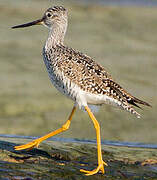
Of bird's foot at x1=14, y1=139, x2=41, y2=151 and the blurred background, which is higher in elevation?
the blurred background

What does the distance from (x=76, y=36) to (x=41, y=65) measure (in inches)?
105

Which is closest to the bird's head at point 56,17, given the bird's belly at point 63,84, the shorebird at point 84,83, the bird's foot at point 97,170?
the shorebird at point 84,83

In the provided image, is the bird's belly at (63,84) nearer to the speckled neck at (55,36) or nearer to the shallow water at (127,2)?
the speckled neck at (55,36)

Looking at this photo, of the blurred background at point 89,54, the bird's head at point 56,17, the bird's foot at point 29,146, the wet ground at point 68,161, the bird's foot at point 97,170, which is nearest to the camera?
the wet ground at point 68,161

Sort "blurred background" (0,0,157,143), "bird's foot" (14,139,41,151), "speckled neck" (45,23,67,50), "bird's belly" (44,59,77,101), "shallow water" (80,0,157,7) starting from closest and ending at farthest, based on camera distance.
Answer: "bird's belly" (44,59,77,101) < "bird's foot" (14,139,41,151) < "speckled neck" (45,23,67,50) < "blurred background" (0,0,157,143) < "shallow water" (80,0,157,7)

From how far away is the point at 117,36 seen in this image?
15.1 meters

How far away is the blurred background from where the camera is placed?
9516 mm

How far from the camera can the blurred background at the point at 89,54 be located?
31.2 ft

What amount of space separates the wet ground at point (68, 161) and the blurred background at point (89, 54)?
158 centimetres

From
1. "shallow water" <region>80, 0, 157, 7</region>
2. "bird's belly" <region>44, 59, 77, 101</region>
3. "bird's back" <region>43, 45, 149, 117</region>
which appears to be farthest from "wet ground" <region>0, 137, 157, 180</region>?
"shallow water" <region>80, 0, 157, 7</region>

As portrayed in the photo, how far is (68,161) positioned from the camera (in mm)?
6730

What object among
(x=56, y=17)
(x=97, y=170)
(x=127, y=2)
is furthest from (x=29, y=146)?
(x=127, y=2)

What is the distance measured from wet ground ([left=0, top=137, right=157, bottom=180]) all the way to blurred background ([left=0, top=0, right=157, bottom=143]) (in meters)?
1.58

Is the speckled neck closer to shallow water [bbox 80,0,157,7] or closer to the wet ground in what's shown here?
the wet ground
